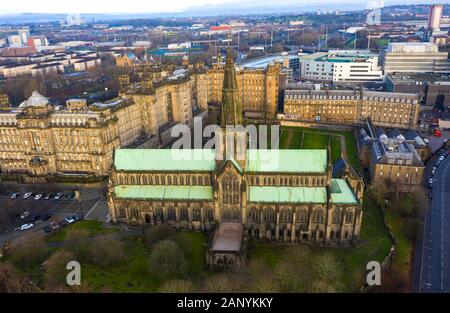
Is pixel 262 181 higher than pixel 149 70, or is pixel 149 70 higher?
pixel 149 70

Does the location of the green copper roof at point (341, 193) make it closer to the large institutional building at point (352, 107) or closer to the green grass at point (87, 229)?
the green grass at point (87, 229)

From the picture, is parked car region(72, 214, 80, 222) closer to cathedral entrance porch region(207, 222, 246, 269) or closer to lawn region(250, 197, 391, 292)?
cathedral entrance porch region(207, 222, 246, 269)

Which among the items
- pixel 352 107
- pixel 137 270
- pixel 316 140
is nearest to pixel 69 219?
pixel 137 270

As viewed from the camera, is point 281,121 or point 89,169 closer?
point 89,169

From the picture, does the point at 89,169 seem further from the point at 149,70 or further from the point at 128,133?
the point at 149,70

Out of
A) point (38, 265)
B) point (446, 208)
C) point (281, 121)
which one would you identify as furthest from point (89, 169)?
point (446, 208)

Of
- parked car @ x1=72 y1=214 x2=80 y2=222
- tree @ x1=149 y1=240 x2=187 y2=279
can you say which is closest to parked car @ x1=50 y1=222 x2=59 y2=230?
parked car @ x1=72 y1=214 x2=80 y2=222

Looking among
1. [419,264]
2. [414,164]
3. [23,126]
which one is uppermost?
[23,126]

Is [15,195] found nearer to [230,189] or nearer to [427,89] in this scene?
[230,189]
